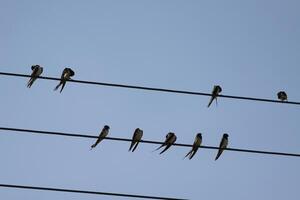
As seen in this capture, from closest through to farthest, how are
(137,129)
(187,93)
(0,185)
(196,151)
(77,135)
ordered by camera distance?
(0,185), (77,135), (187,93), (196,151), (137,129)

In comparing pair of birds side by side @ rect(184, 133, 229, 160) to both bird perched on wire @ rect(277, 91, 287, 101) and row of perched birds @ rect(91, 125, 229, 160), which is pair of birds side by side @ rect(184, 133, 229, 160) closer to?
row of perched birds @ rect(91, 125, 229, 160)

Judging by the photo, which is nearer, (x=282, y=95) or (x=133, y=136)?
(x=133, y=136)

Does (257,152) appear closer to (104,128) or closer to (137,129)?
(137,129)

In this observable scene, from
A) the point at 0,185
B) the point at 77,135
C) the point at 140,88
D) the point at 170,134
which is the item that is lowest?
the point at 0,185

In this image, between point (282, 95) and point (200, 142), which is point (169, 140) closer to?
point (200, 142)

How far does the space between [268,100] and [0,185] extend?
424 cm

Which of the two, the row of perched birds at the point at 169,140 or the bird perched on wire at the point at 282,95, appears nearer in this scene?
the row of perched birds at the point at 169,140

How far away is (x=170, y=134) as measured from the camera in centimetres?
1541

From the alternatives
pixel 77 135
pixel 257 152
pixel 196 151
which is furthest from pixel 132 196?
pixel 196 151

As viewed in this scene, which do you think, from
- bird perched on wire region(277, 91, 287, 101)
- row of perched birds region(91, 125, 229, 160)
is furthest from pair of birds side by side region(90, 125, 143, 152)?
bird perched on wire region(277, 91, 287, 101)

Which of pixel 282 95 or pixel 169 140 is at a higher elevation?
pixel 282 95

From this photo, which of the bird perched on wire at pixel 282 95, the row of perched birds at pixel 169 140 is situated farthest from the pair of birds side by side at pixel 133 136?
the bird perched on wire at pixel 282 95

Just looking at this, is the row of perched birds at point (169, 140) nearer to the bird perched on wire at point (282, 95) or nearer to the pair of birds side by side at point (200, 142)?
the pair of birds side by side at point (200, 142)

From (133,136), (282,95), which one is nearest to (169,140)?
(133,136)
